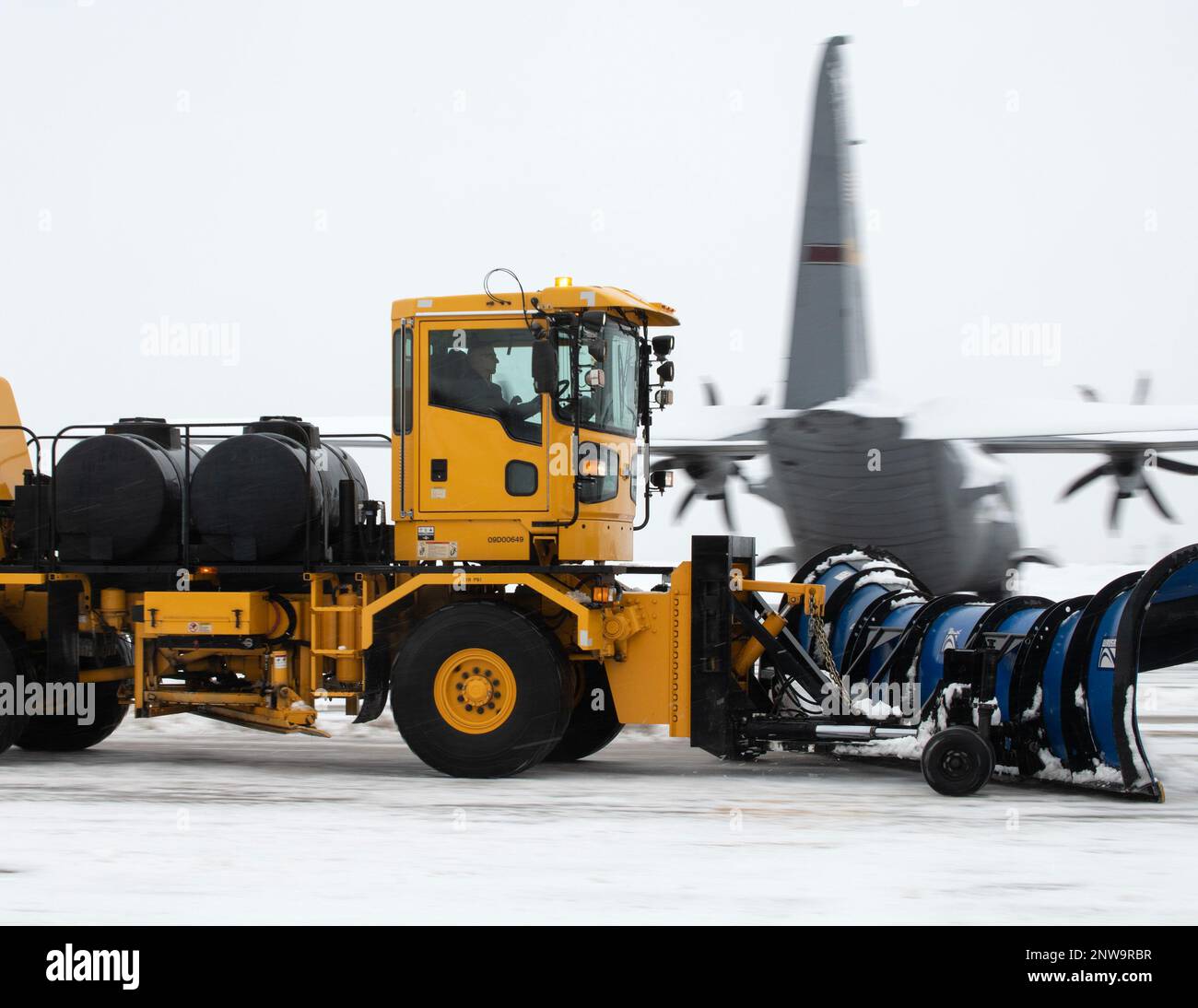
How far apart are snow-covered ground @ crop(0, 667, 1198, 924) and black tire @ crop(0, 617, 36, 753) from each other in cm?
32

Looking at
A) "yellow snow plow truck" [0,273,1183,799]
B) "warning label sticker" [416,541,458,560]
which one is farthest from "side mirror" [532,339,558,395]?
"warning label sticker" [416,541,458,560]

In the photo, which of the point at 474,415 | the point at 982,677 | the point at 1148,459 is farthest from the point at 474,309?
the point at 1148,459

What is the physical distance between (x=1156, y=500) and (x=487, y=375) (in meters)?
15.7

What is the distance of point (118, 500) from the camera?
34.7 feet

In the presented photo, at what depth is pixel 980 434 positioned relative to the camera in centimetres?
2072

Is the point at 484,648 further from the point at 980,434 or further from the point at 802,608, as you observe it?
the point at 980,434

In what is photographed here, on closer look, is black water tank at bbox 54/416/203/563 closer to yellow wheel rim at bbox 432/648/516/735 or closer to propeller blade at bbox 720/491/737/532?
yellow wheel rim at bbox 432/648/516/735

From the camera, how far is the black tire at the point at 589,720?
10992mm

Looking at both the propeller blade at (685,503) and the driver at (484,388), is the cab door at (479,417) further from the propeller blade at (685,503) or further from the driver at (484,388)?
the propeller blade at (685,503)

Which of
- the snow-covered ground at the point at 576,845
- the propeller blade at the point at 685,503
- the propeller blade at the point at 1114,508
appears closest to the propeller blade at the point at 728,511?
the propeller blade at the point at 685,503

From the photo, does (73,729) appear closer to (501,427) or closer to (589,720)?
(589,720)

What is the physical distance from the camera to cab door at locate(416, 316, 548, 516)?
990 centimetres

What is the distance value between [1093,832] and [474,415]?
489 cm

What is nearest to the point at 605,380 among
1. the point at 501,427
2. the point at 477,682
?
the point at 501,427
